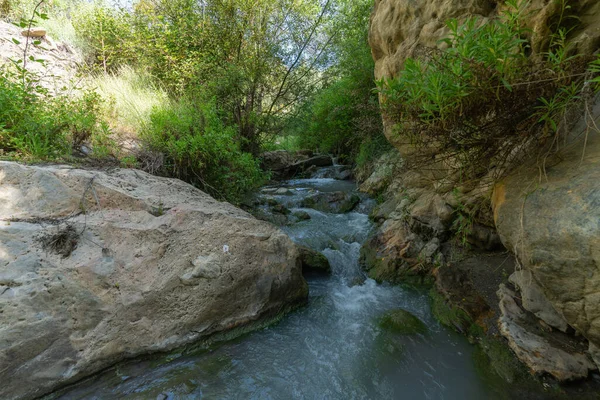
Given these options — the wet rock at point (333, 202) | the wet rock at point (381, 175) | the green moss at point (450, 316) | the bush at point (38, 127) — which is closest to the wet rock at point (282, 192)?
the wet rock at point (333, 202)

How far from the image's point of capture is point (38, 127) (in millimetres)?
3412

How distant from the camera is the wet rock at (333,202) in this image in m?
6.36

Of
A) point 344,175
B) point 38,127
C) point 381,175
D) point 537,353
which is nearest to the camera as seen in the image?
point 537,353

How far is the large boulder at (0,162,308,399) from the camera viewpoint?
2062mm

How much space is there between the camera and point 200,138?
413 centimetres

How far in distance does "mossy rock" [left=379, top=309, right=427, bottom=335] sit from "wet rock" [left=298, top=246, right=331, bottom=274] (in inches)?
45.5

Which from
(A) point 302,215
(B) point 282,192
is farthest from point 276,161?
(A) point 302,215

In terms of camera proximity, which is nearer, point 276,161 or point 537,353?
point 537,353

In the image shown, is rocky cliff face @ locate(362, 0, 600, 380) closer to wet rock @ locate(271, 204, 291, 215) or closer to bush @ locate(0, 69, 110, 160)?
wet rock @ locate(271, 204, 291, 215)

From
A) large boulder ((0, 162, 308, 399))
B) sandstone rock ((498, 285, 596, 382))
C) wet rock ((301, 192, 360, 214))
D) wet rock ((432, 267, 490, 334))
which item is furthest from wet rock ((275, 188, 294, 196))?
sandstone rock ((498, 285, 596, 382))

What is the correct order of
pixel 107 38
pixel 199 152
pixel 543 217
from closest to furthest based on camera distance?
pixel 543 217, pixel 199 152, pixel 107 38

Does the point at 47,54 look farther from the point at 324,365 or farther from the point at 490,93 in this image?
the point at 490,93

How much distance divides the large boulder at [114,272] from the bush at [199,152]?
0.89 meters

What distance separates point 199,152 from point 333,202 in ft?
11.4
